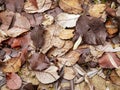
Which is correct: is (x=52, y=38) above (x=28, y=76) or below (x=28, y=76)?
above

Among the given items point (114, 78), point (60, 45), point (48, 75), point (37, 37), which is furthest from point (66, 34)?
point (114, 78)

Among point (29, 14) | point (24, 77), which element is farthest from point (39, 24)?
point (24, 77)

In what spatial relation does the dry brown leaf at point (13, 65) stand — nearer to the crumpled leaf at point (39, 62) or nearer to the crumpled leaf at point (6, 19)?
the crumpled leaf at point (39, 62)

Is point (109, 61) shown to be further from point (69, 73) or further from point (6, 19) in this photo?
point (6, 19)

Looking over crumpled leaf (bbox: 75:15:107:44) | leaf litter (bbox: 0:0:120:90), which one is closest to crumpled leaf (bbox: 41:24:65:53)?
leaf litter (bbox: 0:0:120:90)

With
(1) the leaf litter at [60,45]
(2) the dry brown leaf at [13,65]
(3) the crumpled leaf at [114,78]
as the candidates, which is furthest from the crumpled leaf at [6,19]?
(3) the crumpled leaf at [114,78]

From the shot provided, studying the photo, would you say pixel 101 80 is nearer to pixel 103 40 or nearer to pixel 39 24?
pixel 103 40

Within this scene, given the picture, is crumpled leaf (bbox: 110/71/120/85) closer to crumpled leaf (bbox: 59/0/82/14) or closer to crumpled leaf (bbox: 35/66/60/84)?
crumpled leaf (bbox: 35/66/60/84)
